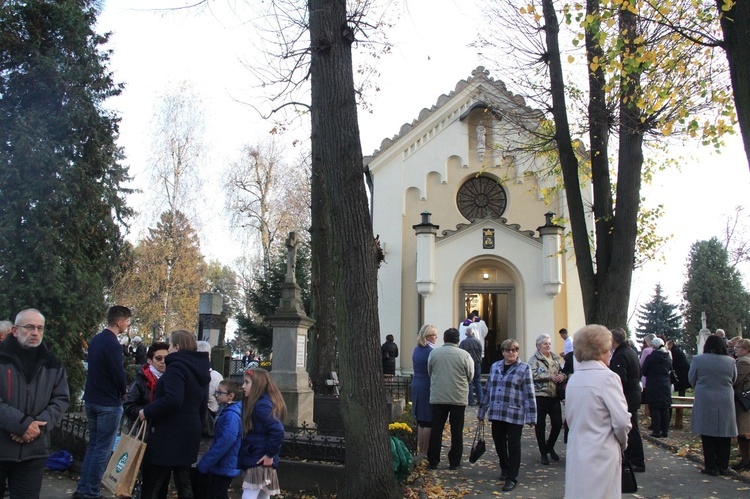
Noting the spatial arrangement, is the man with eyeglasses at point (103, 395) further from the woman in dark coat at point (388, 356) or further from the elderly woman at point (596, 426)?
the woman in dark coat at point (388, 356)

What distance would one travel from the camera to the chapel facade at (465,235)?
814 inches

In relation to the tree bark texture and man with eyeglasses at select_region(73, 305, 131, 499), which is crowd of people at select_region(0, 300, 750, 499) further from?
the tree bark texture

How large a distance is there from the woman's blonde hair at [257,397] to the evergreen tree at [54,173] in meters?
10.8

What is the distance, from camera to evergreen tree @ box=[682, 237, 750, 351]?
145 feet

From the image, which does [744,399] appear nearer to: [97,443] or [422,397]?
[422,397]

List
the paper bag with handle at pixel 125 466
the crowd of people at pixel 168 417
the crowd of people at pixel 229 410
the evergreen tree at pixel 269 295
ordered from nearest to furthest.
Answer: the crowd of people at pixel 229 410 < the crowd of people at pixel 168 417 < the paper bag with handle at pixel 125 466 < the evergreen tree at pixel 269 295

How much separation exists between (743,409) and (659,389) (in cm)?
236

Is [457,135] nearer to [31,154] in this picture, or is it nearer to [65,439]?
[31,154]

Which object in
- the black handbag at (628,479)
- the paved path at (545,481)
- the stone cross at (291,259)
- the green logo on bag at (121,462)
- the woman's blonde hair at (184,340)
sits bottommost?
the paved path at (545,481)

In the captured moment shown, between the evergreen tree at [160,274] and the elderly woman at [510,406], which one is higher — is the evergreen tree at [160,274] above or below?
above

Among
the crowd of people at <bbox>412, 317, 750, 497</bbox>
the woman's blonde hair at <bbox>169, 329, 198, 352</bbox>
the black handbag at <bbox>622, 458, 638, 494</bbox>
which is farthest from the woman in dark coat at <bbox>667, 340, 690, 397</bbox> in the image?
the woman's blonde hair at <bbox>169, 329, 198, 352</bbox>

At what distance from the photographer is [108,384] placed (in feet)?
21.0

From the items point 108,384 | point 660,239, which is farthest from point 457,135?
point 108,384

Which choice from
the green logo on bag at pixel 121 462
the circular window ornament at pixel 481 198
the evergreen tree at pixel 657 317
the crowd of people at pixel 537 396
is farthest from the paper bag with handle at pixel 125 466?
the evergreen tree at pixel 657 317
